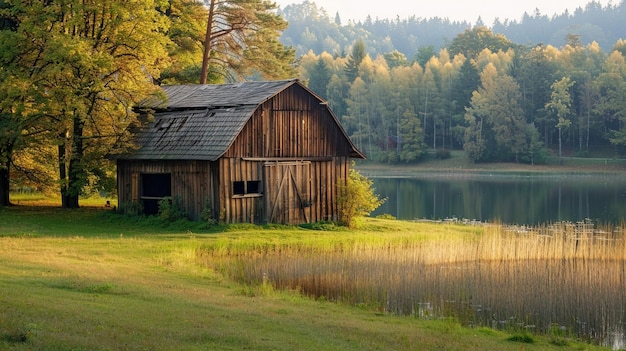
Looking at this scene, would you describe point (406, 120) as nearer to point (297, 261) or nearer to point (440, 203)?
point (440, 203)

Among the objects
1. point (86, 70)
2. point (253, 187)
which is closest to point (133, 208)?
point (253, 187)

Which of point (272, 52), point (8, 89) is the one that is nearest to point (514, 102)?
point (272, 52)

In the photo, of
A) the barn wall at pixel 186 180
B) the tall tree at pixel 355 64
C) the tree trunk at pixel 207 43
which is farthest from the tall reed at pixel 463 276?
the tall tree at pixel 355 64

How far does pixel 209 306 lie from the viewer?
16.0m

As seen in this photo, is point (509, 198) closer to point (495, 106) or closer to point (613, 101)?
point (495, 106)

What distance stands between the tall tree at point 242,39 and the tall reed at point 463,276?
779 inches

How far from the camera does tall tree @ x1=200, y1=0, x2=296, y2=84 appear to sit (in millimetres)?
45844

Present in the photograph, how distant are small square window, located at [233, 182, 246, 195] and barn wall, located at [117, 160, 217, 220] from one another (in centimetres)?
116

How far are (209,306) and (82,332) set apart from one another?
397cm

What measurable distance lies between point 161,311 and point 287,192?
17.7 m

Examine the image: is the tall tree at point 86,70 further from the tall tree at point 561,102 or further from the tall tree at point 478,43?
the tall tree at point 478,43

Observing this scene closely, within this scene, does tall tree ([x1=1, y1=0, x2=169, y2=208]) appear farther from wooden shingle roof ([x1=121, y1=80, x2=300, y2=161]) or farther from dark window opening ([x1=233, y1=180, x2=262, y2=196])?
dark window opening ([x1=233, y1=180, x2=262, y2=196])

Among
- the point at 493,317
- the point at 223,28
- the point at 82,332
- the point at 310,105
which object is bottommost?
the point at 493,317

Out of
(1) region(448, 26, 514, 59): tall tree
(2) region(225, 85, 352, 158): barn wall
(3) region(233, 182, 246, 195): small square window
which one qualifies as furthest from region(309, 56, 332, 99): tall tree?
(3) region(233, 182, 246, 195): small square window
